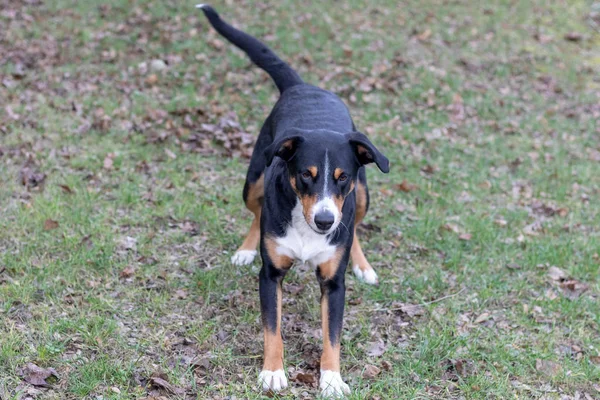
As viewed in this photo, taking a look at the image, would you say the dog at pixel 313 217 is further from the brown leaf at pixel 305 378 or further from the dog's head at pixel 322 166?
the brown leaf at pixel 305 378

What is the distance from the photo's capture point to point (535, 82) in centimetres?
1005

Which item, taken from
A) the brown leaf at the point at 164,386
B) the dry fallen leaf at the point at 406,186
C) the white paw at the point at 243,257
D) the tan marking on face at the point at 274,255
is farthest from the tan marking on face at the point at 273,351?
the dry fallen leaf at the point at 406,186

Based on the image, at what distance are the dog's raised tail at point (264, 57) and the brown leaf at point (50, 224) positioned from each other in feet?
6.89

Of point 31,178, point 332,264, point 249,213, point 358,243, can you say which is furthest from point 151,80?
point 332,264

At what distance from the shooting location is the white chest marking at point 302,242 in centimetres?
388

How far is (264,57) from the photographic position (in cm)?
526

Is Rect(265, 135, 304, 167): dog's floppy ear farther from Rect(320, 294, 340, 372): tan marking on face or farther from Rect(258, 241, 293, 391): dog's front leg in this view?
Rect(320, 294, 340, 372): tan marking on face

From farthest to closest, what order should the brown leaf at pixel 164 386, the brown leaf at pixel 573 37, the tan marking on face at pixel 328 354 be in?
1. the brown leaf at pixel 573 37
2. the tan marking on face at pixel 328 354
3. the brown leaf at pixel 164 386

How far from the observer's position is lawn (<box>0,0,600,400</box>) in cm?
405

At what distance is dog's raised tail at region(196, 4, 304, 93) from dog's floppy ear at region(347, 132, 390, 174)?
154cm

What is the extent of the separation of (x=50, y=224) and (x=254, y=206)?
1.70 meters

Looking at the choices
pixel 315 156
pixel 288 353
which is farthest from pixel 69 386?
pixel 315 156

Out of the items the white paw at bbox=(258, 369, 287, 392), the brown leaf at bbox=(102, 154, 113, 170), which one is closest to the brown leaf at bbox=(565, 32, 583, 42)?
the brown leaf at bbox=(102, 154, 113, 170)

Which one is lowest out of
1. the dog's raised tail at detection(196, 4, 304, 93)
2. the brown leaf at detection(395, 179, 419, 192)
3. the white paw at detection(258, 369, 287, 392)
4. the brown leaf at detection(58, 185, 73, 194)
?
the brown leaf at detection(395, 179, 419, 192)
